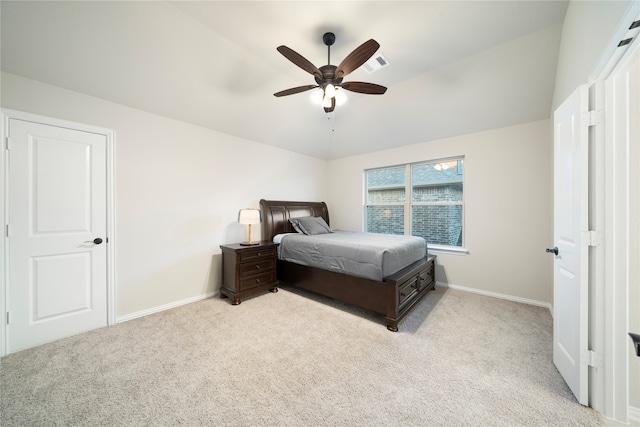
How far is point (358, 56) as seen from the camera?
1.87m

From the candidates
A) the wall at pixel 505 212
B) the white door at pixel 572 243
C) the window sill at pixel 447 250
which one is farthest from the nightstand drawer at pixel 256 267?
the white door at pixel 572 243

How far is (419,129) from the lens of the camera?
3721 mm

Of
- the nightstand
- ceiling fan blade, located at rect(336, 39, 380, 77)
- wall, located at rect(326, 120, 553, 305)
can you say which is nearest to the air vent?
ceiling fan blade, located at rect(336, 39, 380, 77)

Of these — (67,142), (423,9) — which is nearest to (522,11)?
(423,9)

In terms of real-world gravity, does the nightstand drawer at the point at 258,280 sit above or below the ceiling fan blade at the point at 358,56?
below

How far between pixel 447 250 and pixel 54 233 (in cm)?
491

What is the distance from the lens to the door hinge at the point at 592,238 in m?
1.39

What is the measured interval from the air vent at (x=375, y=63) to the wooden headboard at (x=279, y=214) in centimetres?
254

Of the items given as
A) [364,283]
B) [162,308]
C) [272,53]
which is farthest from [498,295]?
[162,308]

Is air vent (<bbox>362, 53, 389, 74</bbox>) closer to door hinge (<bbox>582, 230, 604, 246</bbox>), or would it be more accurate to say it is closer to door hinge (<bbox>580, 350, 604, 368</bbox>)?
door hinge (<bbox>582, 230, 604, 246</bbox>)

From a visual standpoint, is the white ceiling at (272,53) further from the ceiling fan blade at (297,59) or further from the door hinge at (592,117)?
the door hinge at (592,117)

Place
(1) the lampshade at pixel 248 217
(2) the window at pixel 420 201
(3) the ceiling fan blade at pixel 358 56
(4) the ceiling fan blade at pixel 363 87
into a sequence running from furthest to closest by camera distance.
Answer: (2) the window at pixel 420 201
(1) the lampshade at pixel 248 217
(4) the ceiling fan blade at pixel 363 87
(3) the ceiling fan blade at pixel 358 56

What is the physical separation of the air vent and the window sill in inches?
113

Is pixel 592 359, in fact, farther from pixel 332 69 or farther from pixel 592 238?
pixel 332 69
